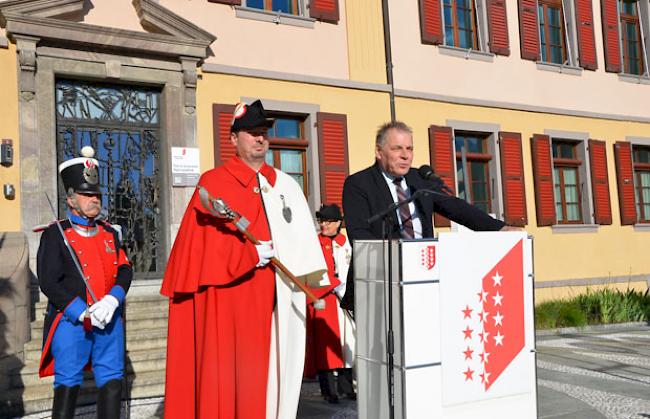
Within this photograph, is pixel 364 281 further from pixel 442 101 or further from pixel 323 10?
pixel 442 101

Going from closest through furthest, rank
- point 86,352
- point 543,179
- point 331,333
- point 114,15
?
point 86,352 → point 331,333 → point 114,15 → point 543,179

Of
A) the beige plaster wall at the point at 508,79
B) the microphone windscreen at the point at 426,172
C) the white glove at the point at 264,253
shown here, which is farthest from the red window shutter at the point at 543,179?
the white glove at the point at 264,253

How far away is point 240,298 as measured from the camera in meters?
4.05

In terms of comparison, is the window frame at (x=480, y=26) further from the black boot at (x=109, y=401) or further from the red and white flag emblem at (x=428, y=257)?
the red and white flag emblem at (x=428, y=257)

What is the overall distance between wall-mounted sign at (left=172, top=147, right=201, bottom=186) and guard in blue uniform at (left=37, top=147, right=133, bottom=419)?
17.7 feet

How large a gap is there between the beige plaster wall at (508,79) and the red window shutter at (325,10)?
48.7 inches

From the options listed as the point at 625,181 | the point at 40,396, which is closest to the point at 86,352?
the point at 40,396

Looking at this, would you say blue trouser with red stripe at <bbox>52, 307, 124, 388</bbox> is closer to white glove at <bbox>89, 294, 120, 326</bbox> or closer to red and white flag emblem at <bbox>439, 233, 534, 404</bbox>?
white glove at <bbox>89, 294, 120, 326</bbox>

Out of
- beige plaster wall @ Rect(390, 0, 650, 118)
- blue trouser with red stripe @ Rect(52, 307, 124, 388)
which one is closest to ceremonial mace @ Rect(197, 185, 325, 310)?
blue trouser with red stripe @ Rect(52, 307, 124, 388)

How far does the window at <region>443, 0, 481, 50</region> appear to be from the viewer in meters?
13.8

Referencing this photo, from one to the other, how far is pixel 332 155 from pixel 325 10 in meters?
2.30

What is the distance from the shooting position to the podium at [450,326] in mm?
3463

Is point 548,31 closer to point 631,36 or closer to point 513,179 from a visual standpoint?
point 631,36

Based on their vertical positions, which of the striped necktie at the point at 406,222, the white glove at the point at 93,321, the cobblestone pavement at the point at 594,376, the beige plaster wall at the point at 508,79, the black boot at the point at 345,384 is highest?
the beige plaster wall at the point at 508,79
